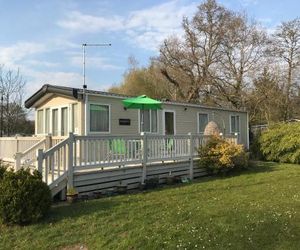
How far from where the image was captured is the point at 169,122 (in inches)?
691

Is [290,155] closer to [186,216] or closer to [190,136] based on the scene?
[190,136]

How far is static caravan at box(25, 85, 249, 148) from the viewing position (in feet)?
46.3

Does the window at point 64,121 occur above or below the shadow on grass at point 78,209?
above

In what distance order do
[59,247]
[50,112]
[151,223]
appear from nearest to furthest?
[59,247]
[151,223]
[50,112]

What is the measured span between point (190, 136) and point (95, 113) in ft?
12.2

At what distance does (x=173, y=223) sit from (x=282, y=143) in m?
11.5

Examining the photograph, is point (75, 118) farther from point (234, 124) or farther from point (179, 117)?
point (234, 124)

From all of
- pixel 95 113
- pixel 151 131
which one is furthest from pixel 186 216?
pixel 151 131

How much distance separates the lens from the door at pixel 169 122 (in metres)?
17.4

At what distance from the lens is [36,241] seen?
632 cm

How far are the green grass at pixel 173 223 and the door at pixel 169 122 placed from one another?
26.7 feet

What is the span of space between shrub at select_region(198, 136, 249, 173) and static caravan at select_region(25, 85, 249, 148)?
266 centimetres

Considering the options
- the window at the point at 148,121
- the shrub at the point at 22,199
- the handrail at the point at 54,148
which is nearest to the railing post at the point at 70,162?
the handrail at the point at 54,148

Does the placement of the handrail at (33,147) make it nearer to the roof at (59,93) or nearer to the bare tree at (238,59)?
the roof at (59,93)
